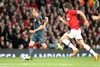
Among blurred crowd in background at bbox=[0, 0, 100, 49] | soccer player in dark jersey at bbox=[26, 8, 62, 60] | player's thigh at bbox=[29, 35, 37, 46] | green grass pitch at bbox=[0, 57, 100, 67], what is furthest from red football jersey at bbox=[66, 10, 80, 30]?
blurred crowd in background at bbox=[0, 0, 100, 49]

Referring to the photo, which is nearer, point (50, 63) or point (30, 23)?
point (50, 63)

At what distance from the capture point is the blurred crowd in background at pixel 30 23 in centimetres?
2178

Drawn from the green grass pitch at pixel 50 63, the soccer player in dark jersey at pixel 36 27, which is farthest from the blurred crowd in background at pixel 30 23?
the green grass pitch at pixel 50 63

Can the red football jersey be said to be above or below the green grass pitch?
above

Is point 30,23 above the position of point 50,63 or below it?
above

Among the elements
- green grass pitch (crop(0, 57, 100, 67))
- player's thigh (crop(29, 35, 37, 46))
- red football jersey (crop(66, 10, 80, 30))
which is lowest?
green grass pitch (crop(0, 57, 100, 67))

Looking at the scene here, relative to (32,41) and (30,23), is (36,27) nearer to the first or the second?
(32,41)

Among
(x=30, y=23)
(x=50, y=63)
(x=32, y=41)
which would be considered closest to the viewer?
(x=50, y=63)

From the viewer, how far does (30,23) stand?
894 inches

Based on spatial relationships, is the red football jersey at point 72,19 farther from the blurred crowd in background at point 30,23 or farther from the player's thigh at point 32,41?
the blurred crowd in background at point 30,23

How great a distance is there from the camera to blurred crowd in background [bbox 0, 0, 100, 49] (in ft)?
71.5

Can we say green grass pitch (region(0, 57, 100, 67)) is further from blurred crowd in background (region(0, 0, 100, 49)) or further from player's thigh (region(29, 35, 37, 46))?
blurred crowd in background (region(0, 0, 100, 49))

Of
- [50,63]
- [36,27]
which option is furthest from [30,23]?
[50,63]

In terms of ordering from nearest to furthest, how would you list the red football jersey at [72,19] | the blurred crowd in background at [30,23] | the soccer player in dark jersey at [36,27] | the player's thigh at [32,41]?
1. the soccer player in dark jersey at [36,27]
2. the player's thigh at [32,41]
3. the red football jersey at [72,19]
4. the blurred crowd in background at [30,23]
